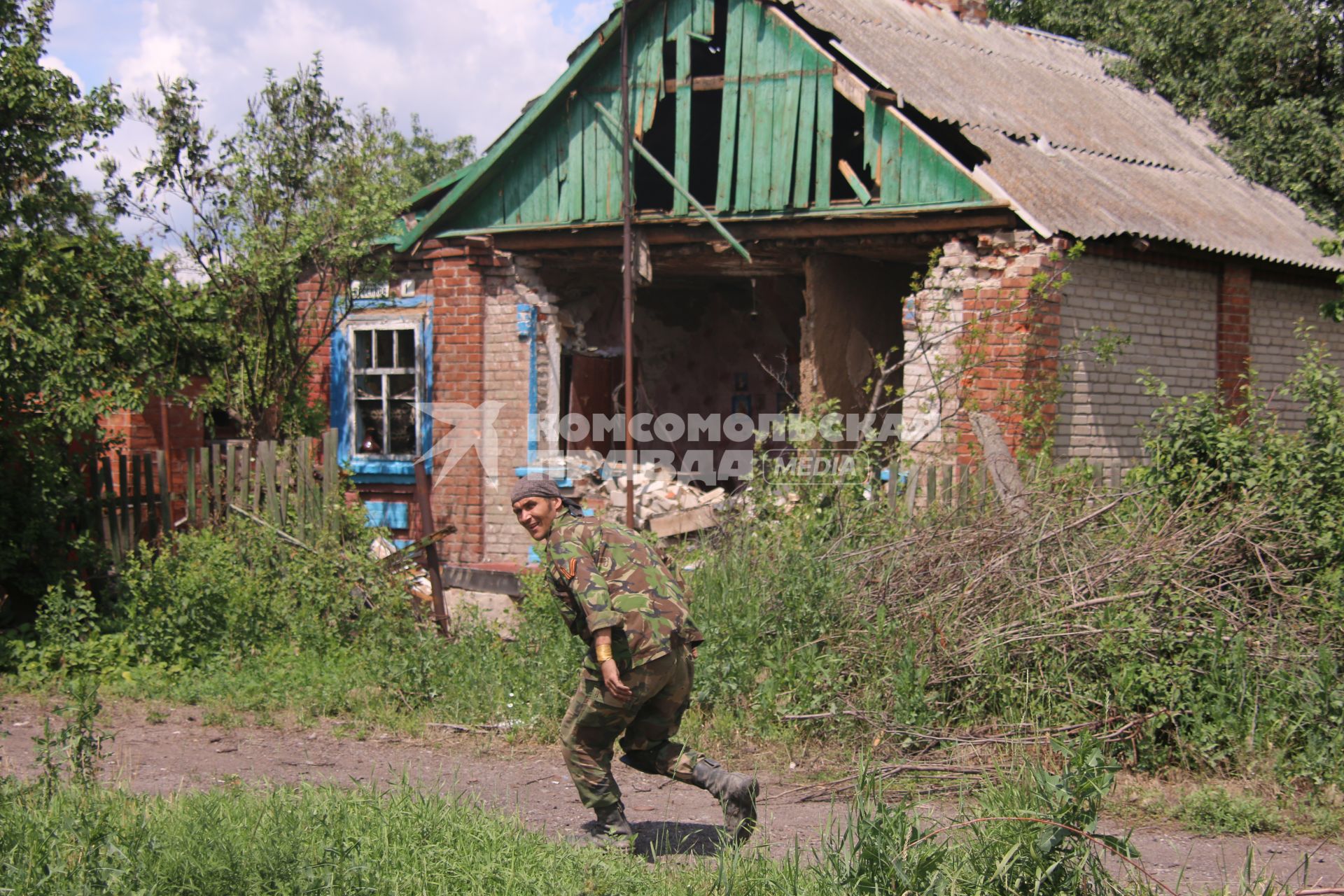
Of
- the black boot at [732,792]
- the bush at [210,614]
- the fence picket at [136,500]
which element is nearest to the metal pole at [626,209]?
the bush at [210,614]

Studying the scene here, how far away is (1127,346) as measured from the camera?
10.1m

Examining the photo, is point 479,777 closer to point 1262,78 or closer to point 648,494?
point 648,494

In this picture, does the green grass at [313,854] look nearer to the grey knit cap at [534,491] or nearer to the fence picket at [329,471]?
the grey knit cap at [534,491]

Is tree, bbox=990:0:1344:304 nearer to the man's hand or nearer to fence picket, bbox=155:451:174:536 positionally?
the man's hand

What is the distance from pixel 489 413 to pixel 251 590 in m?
4.02

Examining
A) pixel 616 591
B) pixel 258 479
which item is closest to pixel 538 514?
pixel 616 591

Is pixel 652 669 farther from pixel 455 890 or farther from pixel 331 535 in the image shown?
pixel 331 535

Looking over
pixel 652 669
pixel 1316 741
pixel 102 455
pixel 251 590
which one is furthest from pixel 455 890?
pixel 102 455

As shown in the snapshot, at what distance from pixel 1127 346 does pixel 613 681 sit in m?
7.27

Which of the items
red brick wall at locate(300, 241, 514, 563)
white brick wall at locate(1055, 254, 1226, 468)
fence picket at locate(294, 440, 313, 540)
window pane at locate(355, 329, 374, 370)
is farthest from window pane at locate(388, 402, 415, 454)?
white brick wall at locate(1055, 254, 1226, 468)

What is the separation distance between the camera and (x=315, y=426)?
494 inches

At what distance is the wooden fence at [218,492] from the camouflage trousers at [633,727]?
13.4 ft

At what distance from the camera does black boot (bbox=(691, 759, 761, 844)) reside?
14.6 ft

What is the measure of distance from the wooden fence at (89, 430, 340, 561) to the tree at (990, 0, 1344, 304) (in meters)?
10.9
